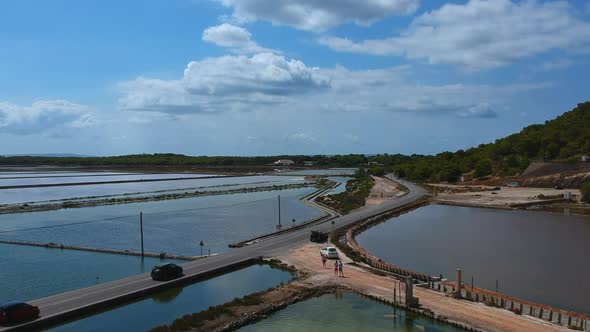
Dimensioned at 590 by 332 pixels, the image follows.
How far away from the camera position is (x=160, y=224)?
5794cm

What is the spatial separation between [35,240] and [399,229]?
120 feet

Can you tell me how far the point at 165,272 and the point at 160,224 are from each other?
99.0 feet

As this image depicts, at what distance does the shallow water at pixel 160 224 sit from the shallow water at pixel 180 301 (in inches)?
376

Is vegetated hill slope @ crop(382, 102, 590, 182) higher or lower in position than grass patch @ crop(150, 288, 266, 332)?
higher

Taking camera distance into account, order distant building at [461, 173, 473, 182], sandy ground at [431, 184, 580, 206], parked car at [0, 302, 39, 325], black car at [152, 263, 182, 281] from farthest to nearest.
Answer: distant building at [461, 173, 473, 182] < sandy ground at [431, 184, 580, 206] < black car at [152, 263, 182, 281] < parked car at [0, 302, 39, 325]

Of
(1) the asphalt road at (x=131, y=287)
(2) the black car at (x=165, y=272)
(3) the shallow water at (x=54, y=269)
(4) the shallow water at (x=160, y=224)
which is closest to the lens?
(1) the asphalt road at (x=131, y=287)

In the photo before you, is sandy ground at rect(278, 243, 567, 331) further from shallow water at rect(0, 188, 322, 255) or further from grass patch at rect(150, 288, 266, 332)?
shallow water at rect(0, 188, 322, 255)

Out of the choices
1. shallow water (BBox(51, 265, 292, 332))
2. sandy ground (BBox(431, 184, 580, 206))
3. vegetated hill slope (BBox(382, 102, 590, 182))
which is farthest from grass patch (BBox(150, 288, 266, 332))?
vegetated hill slope (BBox(382, 102, 590, 182))

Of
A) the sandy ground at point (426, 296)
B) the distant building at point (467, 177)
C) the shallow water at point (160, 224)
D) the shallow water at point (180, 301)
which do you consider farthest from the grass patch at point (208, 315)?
the distant building at point (467, 177)

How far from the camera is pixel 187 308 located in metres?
25.9

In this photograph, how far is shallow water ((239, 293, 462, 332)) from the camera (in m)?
22.8

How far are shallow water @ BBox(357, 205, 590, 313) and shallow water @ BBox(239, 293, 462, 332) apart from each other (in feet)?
27.5

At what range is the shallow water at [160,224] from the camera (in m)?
46.2

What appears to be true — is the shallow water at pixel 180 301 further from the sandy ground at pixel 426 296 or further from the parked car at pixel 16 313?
the sandy ground at pixel 426 296
